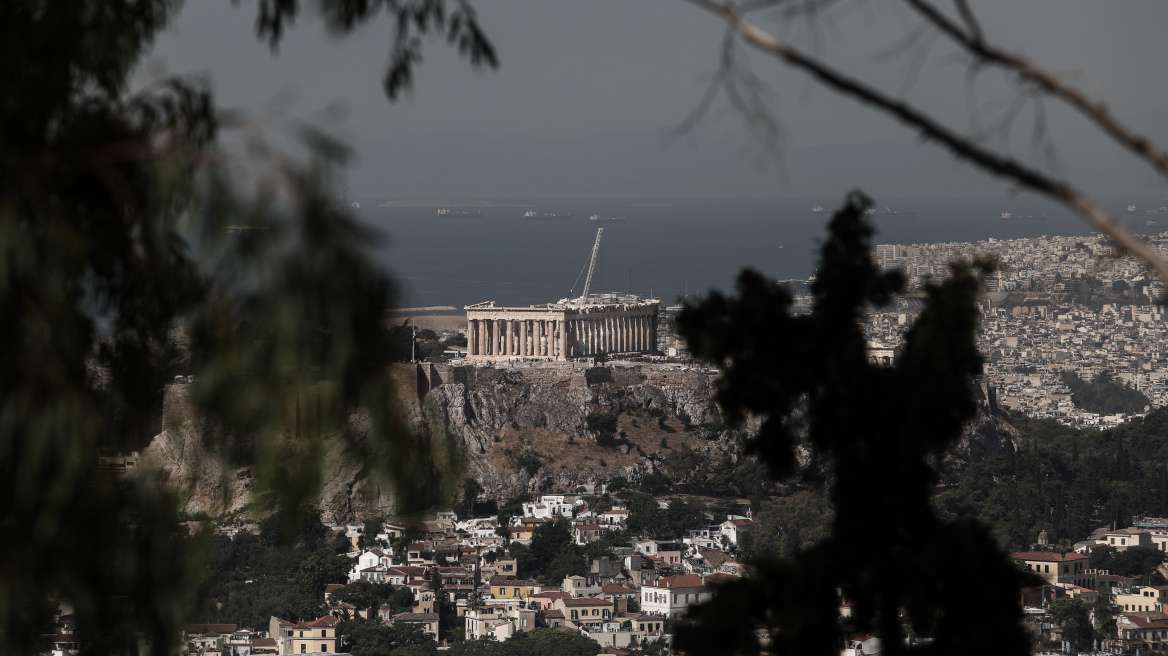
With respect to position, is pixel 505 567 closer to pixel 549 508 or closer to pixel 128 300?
pixel 549 508

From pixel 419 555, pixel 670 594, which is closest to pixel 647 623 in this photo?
pixel 670 594

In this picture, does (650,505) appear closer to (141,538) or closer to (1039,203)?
(141,538)

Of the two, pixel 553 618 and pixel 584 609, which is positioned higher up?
pixel 584 609

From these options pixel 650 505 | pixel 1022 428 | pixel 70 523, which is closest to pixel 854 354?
pixel 70 523

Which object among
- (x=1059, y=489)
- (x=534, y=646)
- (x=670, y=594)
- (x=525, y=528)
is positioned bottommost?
(x=534, y=646)

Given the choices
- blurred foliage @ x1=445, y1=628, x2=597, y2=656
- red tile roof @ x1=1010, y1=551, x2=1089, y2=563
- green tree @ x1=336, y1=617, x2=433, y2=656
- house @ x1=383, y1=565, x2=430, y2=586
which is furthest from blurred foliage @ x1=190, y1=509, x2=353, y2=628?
red tile roof @ x1=1010, y1=551, x2=1089, y2=563

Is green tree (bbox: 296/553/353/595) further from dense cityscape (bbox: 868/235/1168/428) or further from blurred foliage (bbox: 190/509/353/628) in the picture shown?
dense cityscape (bbox: 868/235/1168/428)

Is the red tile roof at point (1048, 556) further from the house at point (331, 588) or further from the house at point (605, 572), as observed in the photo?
the house at point (331, 588)
